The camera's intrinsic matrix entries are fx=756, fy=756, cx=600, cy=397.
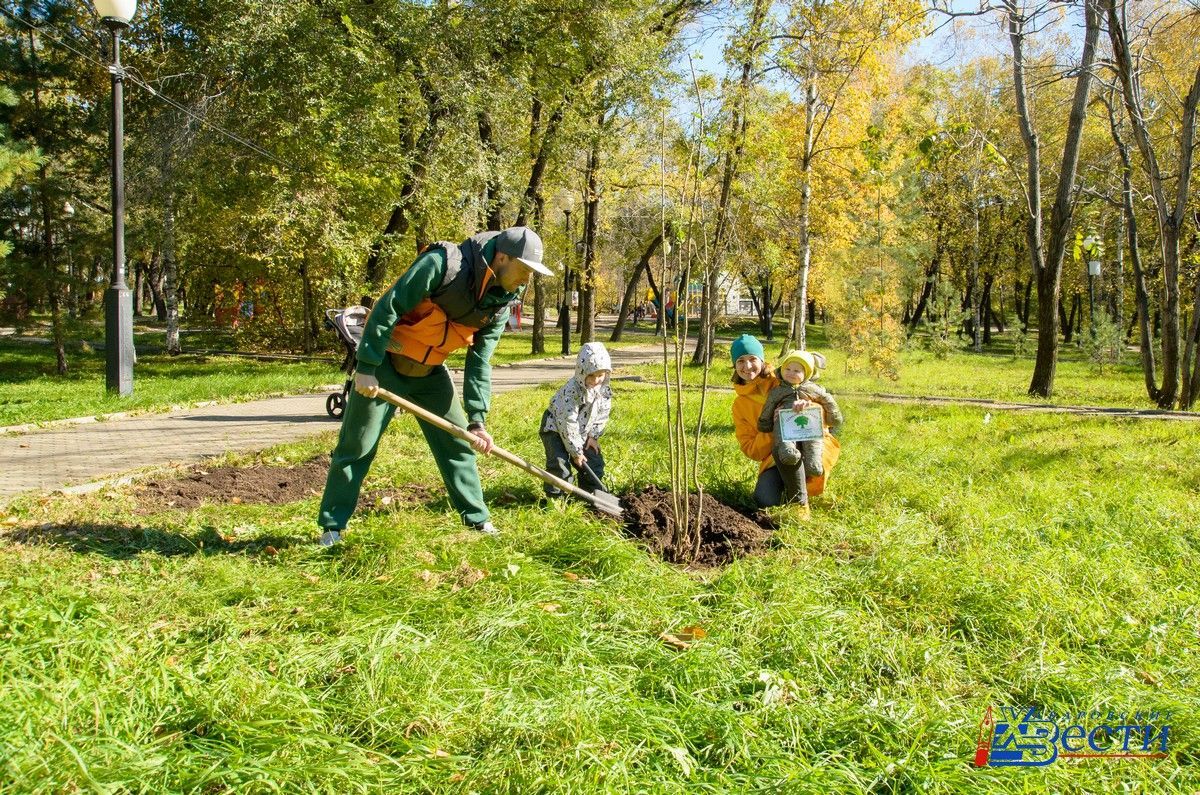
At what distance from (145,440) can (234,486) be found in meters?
2.99

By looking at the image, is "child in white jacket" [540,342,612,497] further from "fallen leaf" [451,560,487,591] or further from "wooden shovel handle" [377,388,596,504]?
"fallen leaf" [451,560,487,591]

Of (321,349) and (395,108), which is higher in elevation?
(395,108)

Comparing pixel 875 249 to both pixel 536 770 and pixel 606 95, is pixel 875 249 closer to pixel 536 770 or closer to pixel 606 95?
pixel 606 95

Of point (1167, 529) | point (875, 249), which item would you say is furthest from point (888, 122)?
point (1167, 529)

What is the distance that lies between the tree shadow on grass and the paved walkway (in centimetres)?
131

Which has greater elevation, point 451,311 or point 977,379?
point 451,311

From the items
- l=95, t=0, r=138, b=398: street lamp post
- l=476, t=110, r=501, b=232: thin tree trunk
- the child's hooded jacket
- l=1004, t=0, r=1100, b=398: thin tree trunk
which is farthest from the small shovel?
l=476, t=110, r=501, b=232: thin tree trunk

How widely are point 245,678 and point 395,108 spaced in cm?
1487

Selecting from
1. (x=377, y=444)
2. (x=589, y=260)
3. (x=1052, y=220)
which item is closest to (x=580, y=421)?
(x=377, y=444)

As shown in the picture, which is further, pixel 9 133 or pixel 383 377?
pixel 9 133

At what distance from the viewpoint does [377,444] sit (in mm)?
4754

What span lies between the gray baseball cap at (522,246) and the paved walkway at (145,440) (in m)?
4.18

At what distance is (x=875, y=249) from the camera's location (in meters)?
18.2

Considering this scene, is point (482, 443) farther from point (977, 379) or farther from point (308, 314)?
point (308, 314)
